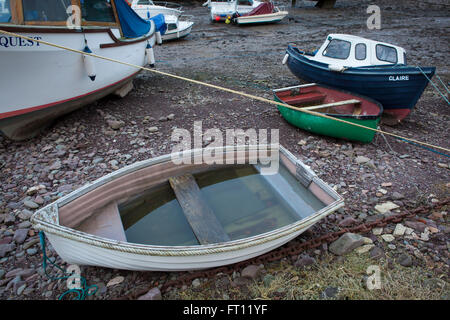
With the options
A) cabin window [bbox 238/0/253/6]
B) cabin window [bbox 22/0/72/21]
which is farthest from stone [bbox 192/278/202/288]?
cabin window [bbox 238/0/253/6]

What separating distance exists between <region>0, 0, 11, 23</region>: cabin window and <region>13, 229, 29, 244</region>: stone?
318 centimetres

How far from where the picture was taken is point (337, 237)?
3.49 meters

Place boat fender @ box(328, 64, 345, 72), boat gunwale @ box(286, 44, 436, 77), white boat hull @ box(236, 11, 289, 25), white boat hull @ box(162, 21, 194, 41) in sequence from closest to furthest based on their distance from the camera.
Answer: boat gunwale @ box(286, 44, 436, 77), boat fender @ box(328, 64, 345, 72), white boat hull @ box(162, 21, 194, 41), white boat hull @ box(236, 11, 289, 25)

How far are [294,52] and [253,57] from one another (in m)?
4.30

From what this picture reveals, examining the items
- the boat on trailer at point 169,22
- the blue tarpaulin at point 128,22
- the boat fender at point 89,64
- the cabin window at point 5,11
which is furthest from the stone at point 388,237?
the boat on trailer at point 169,22

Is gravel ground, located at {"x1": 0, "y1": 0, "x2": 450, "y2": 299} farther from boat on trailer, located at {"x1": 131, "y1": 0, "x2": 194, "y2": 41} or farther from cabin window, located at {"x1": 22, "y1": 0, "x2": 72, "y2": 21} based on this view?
boat on trailer, located at {"x1": 131, "y1": 0, "x2": 194, "y2": 41}

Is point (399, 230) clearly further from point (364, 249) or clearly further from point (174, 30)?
point (174, 30)

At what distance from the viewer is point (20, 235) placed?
138 inches

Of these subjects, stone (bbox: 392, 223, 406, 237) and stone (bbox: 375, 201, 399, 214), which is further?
stone (bbox: 375, 201, 399, 214)

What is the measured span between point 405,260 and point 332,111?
171 inches

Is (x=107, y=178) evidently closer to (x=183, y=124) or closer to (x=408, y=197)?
(x=183, y=124)

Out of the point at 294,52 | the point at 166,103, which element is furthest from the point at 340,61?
→ the point at 166,103

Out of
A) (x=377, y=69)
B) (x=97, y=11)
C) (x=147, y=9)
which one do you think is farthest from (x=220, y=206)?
(x=147, y=9)

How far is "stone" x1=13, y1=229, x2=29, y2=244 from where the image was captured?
3.45 meters
